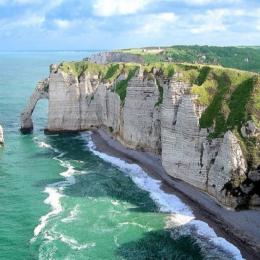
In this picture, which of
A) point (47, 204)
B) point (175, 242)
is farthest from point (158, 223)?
point (47, 204)

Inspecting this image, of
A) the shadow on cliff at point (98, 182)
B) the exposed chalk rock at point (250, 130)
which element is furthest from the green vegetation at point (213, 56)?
the exposed chalk rock at point (250, 130)

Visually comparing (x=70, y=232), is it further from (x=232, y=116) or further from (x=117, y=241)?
(x=232, y=116)

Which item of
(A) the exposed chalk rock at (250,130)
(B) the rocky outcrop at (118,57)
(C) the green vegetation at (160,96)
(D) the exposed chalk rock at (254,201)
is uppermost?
(B) the rocky outcrop at (118,57)

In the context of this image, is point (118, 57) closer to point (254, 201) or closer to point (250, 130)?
point (250, 130)

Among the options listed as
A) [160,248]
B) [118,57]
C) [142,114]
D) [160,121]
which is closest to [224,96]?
[160,121]

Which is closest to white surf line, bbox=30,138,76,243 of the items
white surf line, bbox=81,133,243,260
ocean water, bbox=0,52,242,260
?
ocean water, bbox=0,52,242,260

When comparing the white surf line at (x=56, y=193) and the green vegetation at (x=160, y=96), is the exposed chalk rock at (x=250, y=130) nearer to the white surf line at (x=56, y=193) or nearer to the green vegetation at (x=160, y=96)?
the green vegetation at (x=160, y=96)
